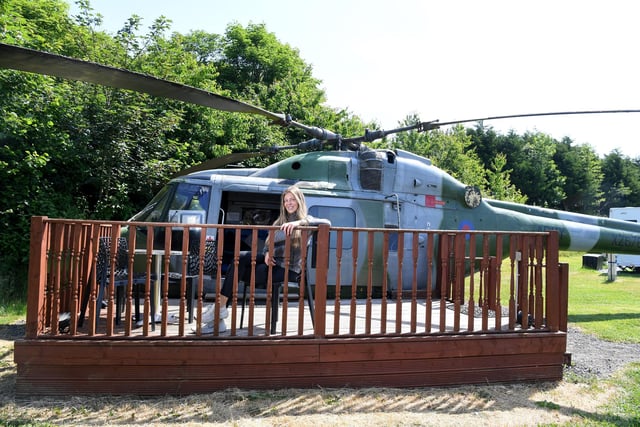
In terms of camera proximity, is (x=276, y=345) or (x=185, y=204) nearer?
(x=276, y=345)

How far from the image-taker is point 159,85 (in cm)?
432

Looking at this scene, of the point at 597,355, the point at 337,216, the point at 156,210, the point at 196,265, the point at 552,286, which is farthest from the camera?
the point at 337,216

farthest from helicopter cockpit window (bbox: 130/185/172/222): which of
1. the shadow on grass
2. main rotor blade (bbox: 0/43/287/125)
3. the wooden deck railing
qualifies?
the shadow on grass

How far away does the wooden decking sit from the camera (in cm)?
377

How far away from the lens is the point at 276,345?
4.03 meters

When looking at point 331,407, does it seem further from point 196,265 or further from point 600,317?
point 600,317

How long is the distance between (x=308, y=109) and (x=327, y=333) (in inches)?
611

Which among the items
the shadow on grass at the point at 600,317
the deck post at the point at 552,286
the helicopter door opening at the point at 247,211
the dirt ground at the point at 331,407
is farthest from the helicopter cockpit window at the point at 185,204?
the shadow on grass at the point at 600,317

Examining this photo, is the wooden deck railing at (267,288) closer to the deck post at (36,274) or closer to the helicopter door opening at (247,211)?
the deck post at (36,274)

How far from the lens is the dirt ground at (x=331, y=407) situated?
3490mm

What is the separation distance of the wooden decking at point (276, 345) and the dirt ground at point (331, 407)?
114 mm

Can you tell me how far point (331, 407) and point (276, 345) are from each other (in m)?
0.69

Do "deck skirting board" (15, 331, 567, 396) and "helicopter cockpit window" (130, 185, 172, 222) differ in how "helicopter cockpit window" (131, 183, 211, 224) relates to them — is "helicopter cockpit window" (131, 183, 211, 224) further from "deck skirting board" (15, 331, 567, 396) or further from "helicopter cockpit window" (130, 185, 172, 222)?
"deck skirting board" (15, 331, 567, 396)

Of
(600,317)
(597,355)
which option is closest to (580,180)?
(600,317)
